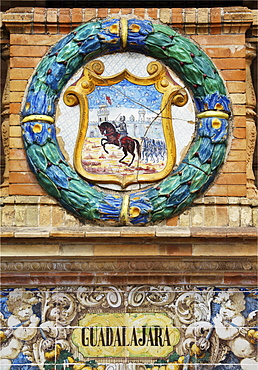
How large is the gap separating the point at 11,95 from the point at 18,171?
87cm

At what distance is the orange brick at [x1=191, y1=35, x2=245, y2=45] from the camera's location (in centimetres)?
981

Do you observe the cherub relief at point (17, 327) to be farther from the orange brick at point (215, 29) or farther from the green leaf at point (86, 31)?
the orange brick at point (215, 29)

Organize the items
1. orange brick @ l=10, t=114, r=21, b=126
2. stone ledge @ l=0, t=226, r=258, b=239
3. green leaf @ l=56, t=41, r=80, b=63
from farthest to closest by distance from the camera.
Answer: orange brick @ l=10, t=114, r=21, b=126 < green leaf @ l=56, t=41, r=80, b=63 < stone ledge @ l=0, t=226, r=258, b=239

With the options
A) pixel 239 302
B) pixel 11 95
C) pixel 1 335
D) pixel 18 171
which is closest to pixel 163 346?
pixel 239 302

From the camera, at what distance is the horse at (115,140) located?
9.69 meters

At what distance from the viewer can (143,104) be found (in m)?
9.74

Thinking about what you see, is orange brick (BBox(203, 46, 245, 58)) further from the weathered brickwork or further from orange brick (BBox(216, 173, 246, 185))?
orange brick (BBox(216, 173, 246, 185))

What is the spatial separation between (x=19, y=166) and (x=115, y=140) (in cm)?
110

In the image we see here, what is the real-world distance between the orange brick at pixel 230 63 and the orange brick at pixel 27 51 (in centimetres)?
193

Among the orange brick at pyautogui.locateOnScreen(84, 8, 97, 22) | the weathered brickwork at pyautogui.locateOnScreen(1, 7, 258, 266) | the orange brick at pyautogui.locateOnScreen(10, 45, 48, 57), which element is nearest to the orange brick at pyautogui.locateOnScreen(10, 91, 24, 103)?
the weathered brickwork at pyautogui.locateOnScreen(1, 7, 258, 266)

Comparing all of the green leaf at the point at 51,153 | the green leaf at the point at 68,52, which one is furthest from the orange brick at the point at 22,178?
the green leaf at the point at 68,52

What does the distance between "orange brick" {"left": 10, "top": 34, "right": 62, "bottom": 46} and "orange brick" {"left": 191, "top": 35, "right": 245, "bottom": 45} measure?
5.21 ft

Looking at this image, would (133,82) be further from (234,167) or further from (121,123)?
(234,167)

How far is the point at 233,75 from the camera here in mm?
9797
